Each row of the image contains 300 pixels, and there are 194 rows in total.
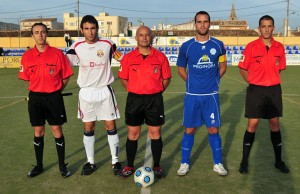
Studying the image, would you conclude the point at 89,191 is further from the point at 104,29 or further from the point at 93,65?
the point at 104,29

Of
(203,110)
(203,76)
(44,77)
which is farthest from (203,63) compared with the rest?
(44,77)

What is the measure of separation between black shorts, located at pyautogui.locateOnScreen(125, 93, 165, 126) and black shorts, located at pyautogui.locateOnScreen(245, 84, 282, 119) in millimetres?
1324

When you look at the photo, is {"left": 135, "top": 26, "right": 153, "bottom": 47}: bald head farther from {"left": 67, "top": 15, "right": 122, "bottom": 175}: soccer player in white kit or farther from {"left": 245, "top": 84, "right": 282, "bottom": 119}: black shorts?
{"left": 245, "top": 84, "right": 282, "bottom": 119}: black shorts

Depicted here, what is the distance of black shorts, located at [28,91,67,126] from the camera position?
4488 millimetres

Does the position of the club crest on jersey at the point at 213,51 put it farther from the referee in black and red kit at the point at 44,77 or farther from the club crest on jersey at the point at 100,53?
the referee in black and red kit at the point at 44,77

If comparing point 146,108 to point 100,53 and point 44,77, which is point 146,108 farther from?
point 44,77

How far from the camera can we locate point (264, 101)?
4684 millimetres

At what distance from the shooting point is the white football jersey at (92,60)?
15.0ft

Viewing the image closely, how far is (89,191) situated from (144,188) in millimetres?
708

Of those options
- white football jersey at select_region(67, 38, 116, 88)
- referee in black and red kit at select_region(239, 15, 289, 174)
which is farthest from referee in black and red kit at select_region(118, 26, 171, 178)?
referee in black and red kit at select_region(239, 15, 289, 174)

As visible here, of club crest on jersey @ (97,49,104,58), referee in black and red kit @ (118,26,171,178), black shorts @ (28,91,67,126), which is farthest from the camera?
club crest on jersey @ (97,49,104,58)

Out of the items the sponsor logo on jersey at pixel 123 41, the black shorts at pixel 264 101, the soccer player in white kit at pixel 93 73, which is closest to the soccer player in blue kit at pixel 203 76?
the black shorts at pixel 264 101

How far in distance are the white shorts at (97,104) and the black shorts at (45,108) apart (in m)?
0.30

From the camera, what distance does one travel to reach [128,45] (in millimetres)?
37875
